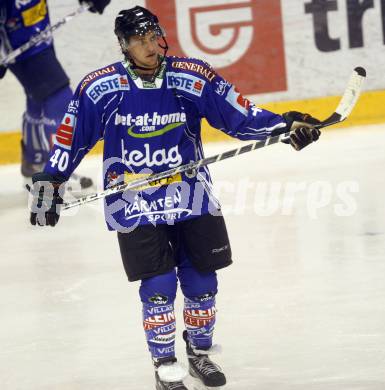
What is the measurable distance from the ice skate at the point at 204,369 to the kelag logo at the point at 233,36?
398 centimetres

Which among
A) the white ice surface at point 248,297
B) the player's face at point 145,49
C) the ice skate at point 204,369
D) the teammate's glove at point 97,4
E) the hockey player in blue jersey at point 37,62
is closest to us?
the player's face at point 145,49

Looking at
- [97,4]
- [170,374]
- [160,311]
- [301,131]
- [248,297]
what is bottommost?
[248,297]

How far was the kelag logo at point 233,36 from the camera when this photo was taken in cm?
718

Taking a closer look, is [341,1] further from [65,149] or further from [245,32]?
[65,149]

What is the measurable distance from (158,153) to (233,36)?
4139 mm

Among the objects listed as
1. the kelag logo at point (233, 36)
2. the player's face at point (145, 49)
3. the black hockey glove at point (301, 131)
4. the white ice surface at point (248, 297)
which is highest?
the player's face at point (145, 49)

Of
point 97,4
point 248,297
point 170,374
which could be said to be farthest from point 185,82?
point 97,4

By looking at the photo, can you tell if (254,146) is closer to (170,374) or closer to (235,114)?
(235,114)

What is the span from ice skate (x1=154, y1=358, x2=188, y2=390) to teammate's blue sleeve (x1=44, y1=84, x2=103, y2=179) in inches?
23.0

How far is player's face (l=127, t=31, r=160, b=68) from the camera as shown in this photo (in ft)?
10.4

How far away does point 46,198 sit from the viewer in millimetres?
3230

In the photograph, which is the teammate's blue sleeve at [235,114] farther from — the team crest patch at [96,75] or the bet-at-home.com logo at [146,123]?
the team crest patch at [96,75]

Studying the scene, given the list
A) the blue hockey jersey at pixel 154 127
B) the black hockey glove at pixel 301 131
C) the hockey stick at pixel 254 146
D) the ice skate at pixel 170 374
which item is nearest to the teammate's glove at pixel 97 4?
the hockey stick at pixel 254 146

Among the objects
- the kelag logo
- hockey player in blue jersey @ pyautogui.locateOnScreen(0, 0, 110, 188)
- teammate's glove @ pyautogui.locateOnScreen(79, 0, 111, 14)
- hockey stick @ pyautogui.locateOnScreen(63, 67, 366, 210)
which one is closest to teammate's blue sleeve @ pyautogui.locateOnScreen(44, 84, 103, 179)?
hockey stick @ pyautogui.locateOnScreen(63, 67, 366, 210)
